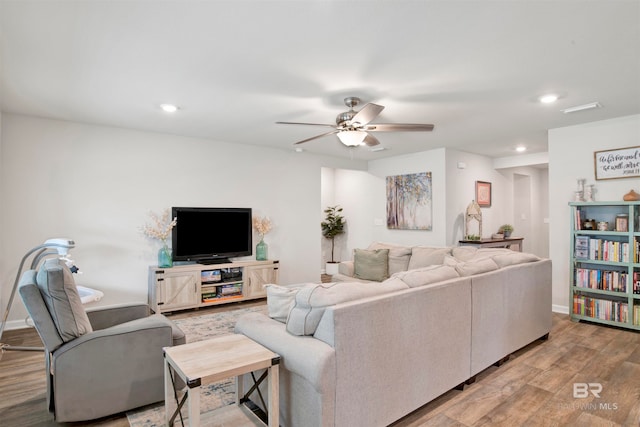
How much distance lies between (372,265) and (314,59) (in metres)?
2.95

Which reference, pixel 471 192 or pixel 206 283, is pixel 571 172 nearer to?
pixel 471 192

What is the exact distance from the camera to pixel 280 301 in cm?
226

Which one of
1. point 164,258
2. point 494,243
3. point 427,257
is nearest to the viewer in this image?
point 427,257

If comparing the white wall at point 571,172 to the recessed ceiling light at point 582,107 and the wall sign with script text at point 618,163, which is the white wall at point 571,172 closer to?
the wall sign with script text at point 618,163

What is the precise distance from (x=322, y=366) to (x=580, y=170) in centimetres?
449

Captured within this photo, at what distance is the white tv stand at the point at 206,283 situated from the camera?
4.53 m

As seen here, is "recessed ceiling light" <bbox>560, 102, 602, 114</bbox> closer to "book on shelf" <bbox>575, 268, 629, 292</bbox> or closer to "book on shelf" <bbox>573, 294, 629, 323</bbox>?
"book on shelf" <bbox>575, 268, 629, 292</bbox>

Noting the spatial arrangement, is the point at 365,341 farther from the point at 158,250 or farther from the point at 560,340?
the point at 158,250

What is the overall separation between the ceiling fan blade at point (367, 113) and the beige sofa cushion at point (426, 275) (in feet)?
4.43

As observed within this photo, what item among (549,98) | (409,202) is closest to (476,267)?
(549,98)

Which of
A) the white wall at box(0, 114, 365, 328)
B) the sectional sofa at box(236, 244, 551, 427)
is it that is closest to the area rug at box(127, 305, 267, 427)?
the sectional sofa at box(236, 244, 551, 427)

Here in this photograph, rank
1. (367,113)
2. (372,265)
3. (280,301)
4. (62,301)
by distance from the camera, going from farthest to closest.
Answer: (372,265), (367,113), (280,301), (62,301)

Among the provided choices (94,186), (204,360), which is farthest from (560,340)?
(94,186)

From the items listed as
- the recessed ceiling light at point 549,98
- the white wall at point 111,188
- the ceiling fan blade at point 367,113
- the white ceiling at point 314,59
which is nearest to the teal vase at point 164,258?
the white wall at point 111,188
